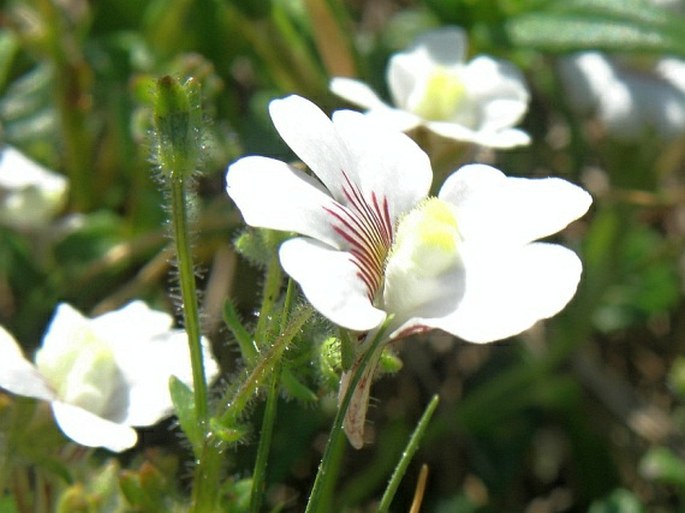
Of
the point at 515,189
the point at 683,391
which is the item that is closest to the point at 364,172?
the point at 515,189

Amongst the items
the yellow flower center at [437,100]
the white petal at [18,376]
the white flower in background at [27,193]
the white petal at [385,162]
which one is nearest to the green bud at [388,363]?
the white petal at [385,162]

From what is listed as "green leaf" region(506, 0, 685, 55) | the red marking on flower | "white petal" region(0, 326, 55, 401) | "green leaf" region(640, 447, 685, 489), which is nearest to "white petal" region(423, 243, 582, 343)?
the red marking on flower

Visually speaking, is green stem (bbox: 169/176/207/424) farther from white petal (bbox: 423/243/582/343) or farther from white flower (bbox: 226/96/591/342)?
white petal (bbox: 423/243/582/343)

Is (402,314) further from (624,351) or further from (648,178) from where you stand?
(624,351)

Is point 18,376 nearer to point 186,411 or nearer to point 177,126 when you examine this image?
point 186,411

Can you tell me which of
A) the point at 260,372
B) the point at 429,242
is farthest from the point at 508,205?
the point at 260,372

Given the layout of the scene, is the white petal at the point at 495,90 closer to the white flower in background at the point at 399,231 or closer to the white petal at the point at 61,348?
the white flower in background at the point at 399,231

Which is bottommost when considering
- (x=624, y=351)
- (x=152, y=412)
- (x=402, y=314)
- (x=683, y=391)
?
(x=624, y=351)
